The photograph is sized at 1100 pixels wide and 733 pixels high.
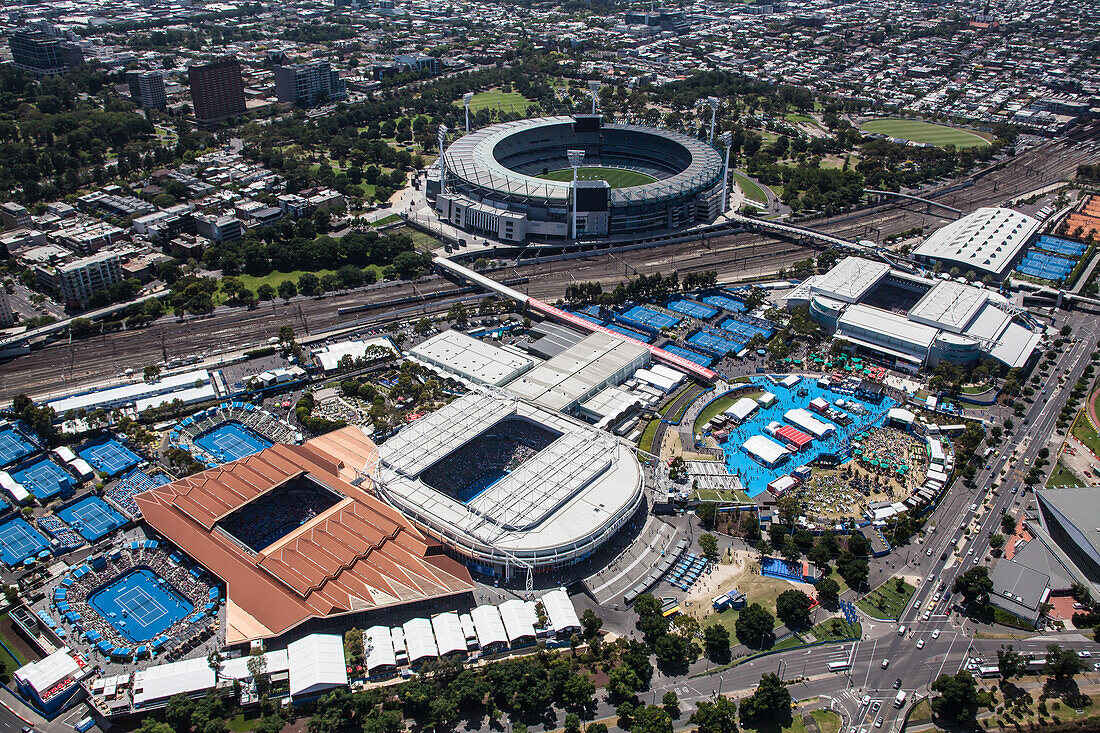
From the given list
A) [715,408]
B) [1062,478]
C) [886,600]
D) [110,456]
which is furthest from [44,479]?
[1062,478]

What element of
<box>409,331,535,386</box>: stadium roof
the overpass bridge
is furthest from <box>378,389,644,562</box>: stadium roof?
the overpass bridge

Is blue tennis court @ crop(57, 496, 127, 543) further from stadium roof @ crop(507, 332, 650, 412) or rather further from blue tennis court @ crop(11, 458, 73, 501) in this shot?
stadium roof @ crop(507, 332, 650, 412)

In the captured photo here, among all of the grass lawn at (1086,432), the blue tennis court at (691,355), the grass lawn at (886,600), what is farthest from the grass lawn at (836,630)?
the grass lawn at (1086,432)

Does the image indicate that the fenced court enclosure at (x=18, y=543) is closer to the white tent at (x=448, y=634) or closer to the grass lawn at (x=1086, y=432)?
the white tent at (x=448, y=634)

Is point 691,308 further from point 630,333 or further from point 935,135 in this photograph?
point 935,135

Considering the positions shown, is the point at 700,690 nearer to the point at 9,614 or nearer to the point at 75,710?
the point at 75,710

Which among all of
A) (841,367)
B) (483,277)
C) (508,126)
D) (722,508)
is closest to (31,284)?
(483,277)
